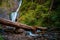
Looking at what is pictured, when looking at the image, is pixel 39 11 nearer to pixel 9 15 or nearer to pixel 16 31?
pixel 9 15

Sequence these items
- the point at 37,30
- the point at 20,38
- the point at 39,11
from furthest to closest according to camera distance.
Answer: the point at 39,11
the point at 37,30
the point at 20,38

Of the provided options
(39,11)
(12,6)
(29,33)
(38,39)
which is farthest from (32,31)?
(12,6)

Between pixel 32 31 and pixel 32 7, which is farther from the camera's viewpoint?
pixel 32 7

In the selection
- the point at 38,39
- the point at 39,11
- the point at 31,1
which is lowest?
the point at 38,39

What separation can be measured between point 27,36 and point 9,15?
27.7 feet

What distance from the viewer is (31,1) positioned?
1589 centimetres

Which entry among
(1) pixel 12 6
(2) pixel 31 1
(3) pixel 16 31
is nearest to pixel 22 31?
(3) pixel 16 31

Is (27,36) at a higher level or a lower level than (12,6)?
lower

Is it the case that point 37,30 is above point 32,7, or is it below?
below

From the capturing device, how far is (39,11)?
1291cm

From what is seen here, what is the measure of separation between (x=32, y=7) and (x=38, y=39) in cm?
907

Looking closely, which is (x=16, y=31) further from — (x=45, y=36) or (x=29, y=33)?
(x=45, y=36)

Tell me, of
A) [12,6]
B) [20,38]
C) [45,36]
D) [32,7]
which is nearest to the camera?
[45,36]

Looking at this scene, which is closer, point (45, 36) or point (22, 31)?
point (45, 36)
